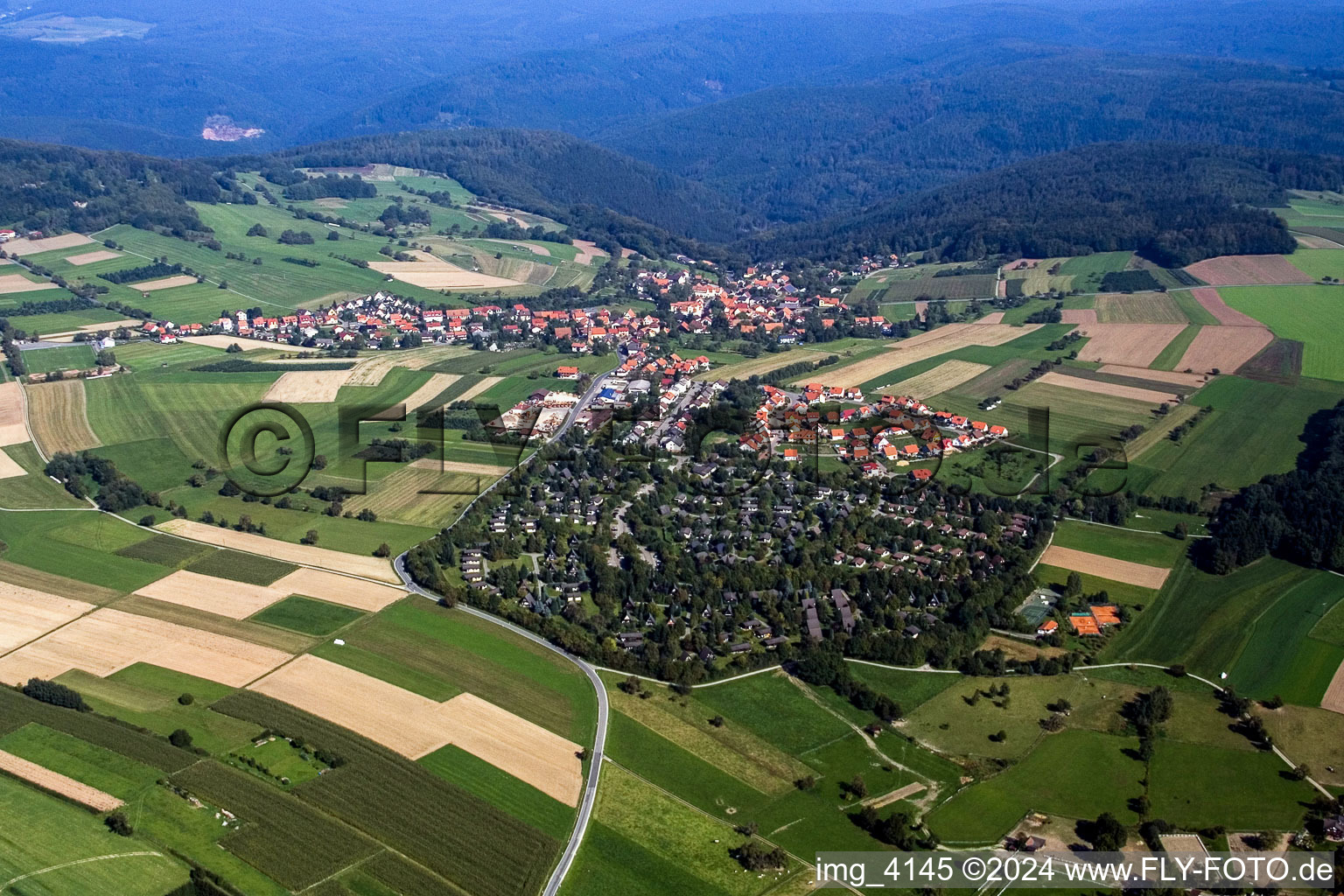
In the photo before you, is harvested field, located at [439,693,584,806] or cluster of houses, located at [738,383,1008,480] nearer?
harvested field, located at [439,693,584,806]

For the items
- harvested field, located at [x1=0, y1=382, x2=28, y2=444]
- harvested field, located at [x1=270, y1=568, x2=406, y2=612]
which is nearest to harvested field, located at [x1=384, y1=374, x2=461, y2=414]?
harvested field, located at [x1=0, y1=382, x2=28, y2=444]

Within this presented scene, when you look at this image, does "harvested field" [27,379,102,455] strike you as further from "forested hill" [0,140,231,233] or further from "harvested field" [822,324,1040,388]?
"forested hill" [0,140,231,233]

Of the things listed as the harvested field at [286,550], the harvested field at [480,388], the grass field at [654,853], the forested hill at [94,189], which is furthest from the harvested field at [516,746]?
the forested hill at [94,189]

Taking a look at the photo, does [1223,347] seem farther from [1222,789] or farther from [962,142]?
[962,142]

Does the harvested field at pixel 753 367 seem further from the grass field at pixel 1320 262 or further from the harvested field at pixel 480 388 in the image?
the grass field at pixel 1320 262

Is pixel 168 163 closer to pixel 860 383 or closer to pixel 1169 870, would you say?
pixel 860 383

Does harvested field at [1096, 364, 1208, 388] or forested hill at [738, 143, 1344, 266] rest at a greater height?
forested hill at [738, 143, 1344, 266]
